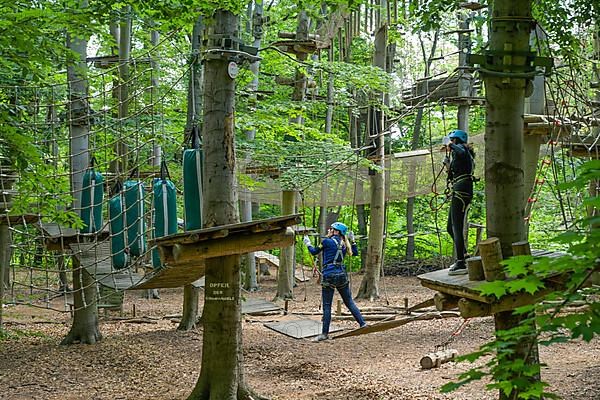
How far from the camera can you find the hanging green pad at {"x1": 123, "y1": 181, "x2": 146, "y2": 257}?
714cm

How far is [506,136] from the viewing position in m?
4.14

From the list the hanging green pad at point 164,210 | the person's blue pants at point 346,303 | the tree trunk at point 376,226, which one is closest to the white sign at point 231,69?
the hanging green pad at point 164,210

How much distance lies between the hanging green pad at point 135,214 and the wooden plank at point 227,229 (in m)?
1.82

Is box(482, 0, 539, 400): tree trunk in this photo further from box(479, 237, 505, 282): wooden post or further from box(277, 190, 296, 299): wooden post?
box(277, 190, 296, 299): wooden post

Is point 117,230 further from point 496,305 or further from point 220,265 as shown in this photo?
point 496,305

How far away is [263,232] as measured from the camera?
5.36 meters

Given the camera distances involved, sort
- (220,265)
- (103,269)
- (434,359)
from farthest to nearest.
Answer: (103,269)
(434,359)
(220,265)

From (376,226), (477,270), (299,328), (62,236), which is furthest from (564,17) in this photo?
(376,226)

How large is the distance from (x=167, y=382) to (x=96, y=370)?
2.87ft

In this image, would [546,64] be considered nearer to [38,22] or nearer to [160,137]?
[38,22]

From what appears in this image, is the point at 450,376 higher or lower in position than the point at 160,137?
lower

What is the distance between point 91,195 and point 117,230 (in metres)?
0.47

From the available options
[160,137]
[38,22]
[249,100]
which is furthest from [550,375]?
[249,100]

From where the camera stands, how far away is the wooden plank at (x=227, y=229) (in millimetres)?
5121
